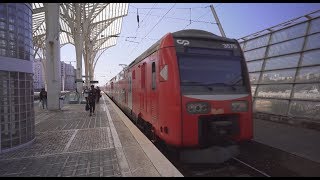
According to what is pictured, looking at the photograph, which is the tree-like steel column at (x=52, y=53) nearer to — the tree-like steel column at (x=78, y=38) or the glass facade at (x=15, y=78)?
the glass facade at (x=15, y=78)

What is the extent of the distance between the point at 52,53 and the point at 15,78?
41.8ft

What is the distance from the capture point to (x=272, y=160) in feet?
24.8

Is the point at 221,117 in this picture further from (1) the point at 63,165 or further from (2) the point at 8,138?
(2) the point at 8,138

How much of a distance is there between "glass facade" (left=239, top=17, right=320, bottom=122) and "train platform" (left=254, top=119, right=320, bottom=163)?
2.93 ft

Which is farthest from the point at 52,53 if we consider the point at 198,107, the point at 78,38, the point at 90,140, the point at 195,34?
the point at 78,38

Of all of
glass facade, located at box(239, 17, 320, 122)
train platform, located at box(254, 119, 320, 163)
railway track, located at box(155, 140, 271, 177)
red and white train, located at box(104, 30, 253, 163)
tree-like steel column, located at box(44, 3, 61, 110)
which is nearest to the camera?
railway track, located at box(155, 140, 271, 177)

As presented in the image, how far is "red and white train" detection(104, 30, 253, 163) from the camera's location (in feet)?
21.0

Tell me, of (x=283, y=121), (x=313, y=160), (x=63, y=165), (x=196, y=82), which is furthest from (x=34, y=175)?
(x=283, y=121)

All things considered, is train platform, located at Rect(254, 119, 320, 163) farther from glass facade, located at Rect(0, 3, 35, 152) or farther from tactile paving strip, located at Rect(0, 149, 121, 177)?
glass facade, located at Rect(0, 3, 35, 152)

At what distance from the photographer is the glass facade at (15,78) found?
7.05 metres

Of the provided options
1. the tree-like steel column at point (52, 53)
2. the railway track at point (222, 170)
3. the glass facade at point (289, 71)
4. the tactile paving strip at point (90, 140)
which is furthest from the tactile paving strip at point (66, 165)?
the tree-like steel column at point (52, 53)

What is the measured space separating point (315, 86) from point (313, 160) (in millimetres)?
5053

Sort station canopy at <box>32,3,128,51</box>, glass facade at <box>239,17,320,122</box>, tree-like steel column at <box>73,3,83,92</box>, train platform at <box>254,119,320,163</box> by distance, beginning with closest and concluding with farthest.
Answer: train platform at <box>254,119,320,163</box> < glass facade at <box>239,17,320,122</box> < tree-like steel column at <box>73,3,83,92</box> < station canopy at <box>32,3,128,51</box>

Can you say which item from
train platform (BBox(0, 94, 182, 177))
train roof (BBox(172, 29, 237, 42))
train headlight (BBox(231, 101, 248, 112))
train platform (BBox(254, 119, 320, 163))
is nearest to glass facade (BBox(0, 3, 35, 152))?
train platform (BBox(0, 94, 182, 177))
